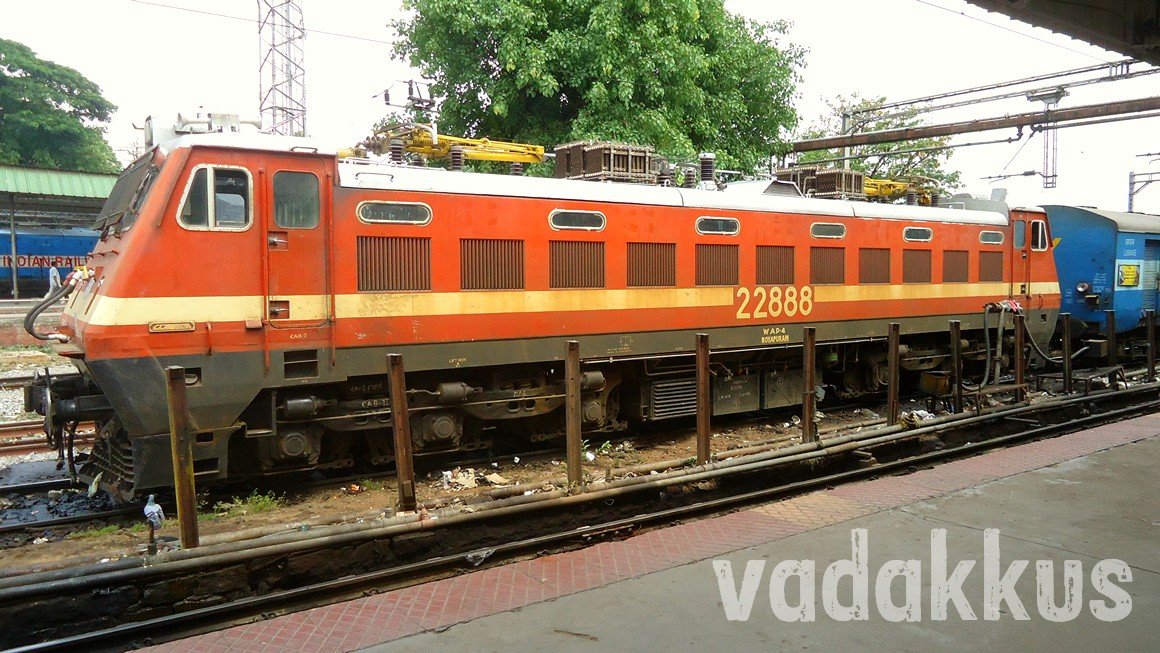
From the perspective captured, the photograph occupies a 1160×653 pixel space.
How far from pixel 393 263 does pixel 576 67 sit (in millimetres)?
9184

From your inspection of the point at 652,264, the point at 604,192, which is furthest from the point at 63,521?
the point at 652,264

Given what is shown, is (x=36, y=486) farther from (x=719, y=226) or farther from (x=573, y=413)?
(x=719, y=226)

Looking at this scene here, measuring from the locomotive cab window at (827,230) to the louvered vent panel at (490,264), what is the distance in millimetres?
5062

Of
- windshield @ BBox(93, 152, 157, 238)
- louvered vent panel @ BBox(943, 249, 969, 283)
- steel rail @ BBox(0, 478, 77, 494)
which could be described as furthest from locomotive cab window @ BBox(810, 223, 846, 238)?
steel rail @ BBox(0, 478, 77, 494)

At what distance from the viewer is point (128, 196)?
746 cm

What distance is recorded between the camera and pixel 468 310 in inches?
330

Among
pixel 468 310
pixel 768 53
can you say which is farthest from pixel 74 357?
pixel 768 53

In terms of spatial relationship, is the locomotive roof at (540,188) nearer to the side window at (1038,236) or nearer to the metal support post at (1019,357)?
the metal support post at (1019,357)

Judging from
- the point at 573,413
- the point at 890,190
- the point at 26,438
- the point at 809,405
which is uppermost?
the point at 890,190

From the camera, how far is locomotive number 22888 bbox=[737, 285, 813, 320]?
10.8 meters

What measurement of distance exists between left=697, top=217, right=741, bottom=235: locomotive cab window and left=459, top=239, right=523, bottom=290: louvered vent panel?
111 inches

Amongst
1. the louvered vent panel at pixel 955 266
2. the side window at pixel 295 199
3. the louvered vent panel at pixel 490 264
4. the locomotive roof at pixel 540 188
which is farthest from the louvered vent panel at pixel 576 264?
the louvered vent panel at pixel 955 266

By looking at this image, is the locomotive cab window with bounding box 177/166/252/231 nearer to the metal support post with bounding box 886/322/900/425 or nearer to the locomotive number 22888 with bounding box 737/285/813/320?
the locomotive number 22888 with bounding box 737/285/813/320

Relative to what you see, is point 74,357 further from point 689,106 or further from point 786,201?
point 689,106
